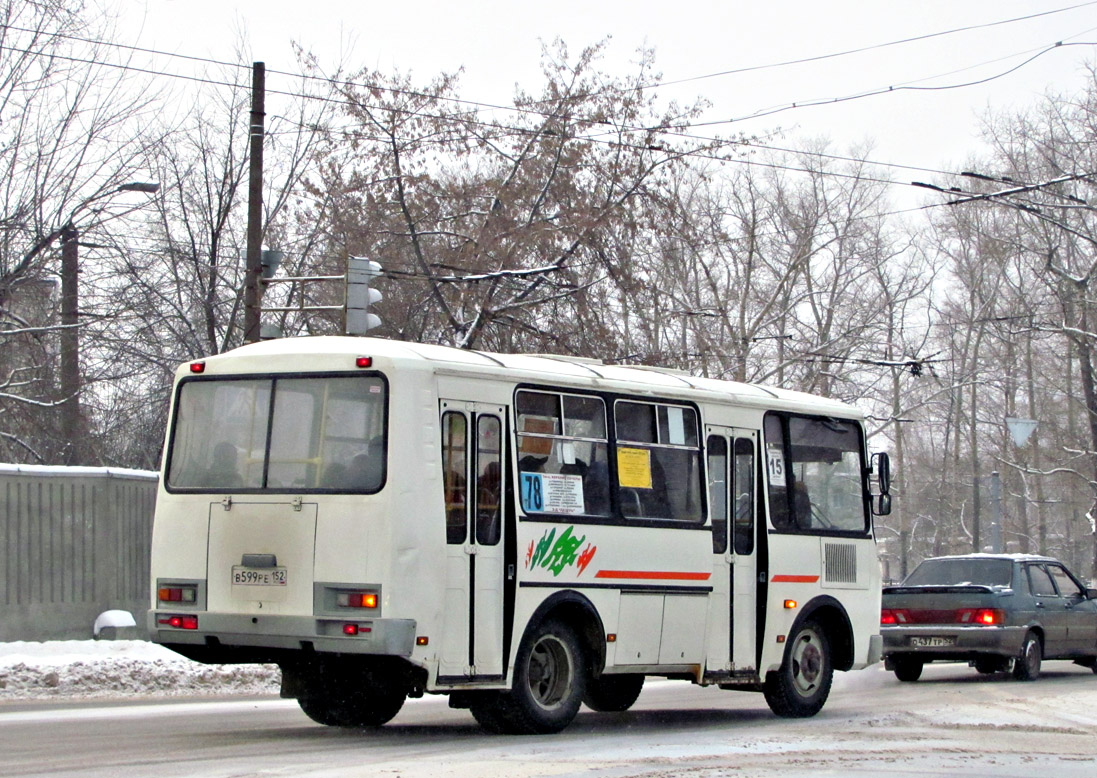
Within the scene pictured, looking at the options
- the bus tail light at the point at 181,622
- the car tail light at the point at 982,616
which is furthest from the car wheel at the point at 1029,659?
the bus tail light at the point at 181,622

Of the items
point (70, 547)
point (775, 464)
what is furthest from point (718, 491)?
point (70, 547)

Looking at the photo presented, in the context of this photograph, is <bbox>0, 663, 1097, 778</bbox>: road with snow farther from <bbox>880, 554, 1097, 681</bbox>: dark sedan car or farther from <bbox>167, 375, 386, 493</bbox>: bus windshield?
<bbox>880, 554, 1097, 681</bbox>: dark sedan car

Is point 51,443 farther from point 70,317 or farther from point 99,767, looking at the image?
point 99,767

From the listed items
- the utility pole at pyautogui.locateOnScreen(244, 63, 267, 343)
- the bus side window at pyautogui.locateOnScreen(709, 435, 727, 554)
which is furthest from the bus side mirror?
the utility pole at pyautogui.locateOnScreen(244, 63, 267, 343)

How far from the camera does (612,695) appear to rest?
45.3ft

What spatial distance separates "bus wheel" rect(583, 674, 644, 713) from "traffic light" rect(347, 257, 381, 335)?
21.7 feet

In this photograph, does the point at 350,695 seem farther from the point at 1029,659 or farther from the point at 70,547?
the point at 1029,659

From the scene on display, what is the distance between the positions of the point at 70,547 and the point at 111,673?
2.97m

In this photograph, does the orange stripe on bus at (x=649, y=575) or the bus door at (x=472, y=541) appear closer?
the bus door at (x=472, y=541)

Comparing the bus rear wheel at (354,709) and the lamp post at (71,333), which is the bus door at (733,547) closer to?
the bus rear wheel at (354,709)

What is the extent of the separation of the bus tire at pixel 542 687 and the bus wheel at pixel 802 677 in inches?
103

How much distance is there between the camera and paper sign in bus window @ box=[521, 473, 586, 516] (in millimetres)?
11188

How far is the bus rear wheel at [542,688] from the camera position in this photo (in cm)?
1104

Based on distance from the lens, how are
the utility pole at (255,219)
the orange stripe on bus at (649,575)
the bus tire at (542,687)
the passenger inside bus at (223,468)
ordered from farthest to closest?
1. the utility pole at (255,219)
2. the orange stripe on bus at (649,575)
3. the bus tire at (542,687)
4. the passenger inside bus at (223,468)
